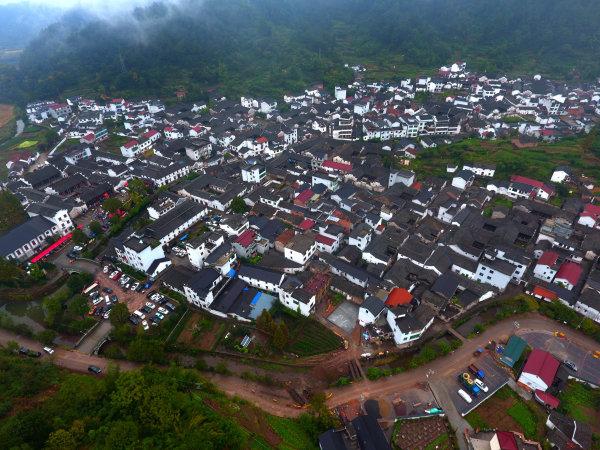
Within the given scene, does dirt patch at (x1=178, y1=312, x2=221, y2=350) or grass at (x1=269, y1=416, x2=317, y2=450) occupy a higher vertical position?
grass at (x1=269, y1=416, x2=317, y2=450)

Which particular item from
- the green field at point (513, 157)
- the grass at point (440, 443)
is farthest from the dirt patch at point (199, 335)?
the green field at point (513, 157)

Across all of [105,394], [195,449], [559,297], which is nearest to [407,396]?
[195,449]

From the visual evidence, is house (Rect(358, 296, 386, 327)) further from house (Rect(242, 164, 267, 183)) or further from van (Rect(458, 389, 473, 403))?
house (Rect(242, 164, 267, 183))

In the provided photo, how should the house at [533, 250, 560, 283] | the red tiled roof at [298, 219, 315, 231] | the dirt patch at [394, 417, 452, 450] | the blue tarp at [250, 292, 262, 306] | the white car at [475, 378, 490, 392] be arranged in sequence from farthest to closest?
the red tiled roof at [298, 219, 315, 231], the house at [533, 250, 560, 283], the blue tarp at [250, 292, 262, 306], the white car at [475, 378, 490, 392], the dirt patch at [394, 417, 452, 450]

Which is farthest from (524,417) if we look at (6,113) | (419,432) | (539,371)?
(6,113)

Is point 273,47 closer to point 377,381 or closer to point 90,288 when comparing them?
point 90,288

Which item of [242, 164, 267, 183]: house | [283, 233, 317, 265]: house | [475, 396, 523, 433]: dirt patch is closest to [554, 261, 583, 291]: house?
[475, 396, 523, 433]: dirt patch

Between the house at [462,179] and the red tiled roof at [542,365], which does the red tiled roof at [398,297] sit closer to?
the red tiled roof at [542,365]
